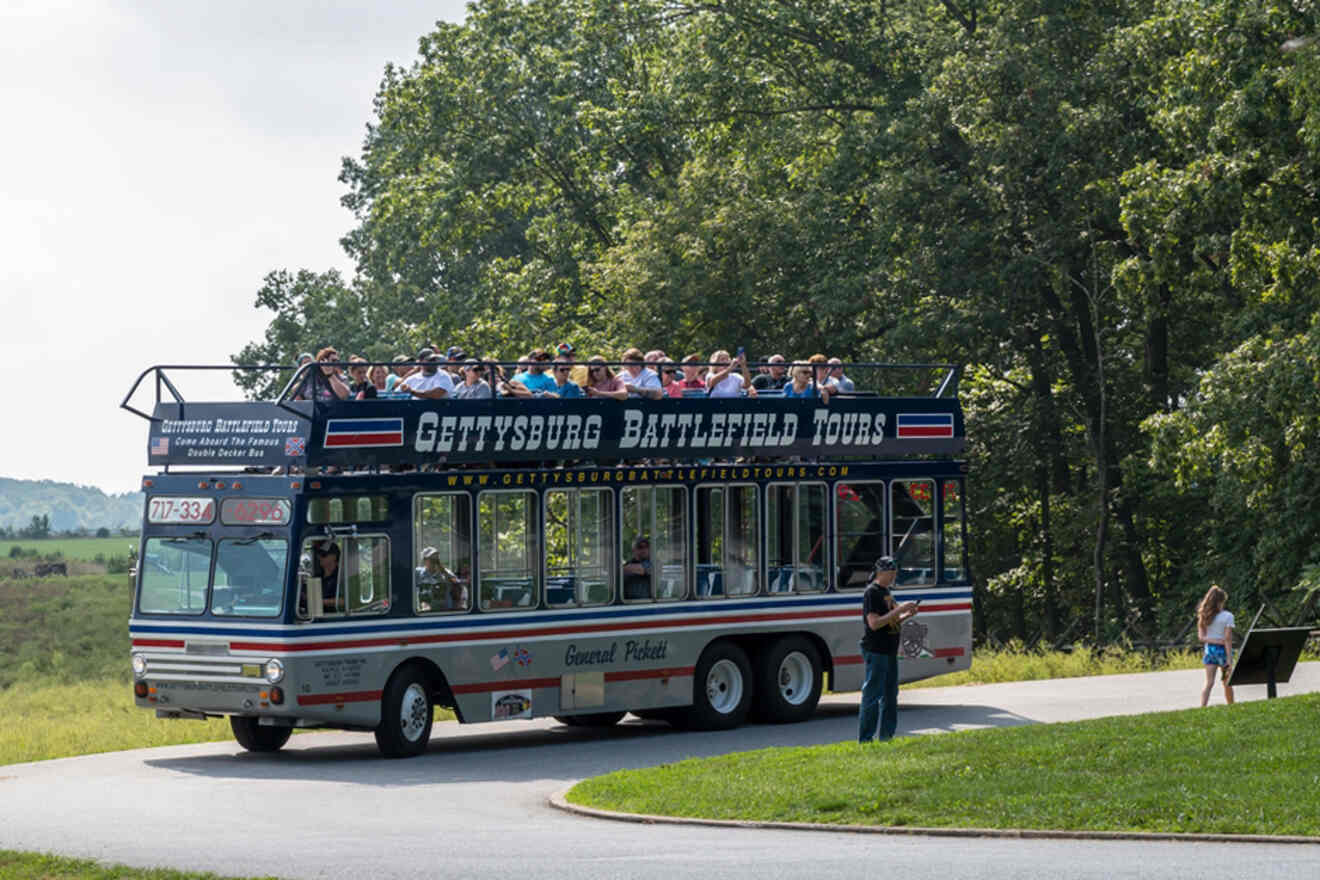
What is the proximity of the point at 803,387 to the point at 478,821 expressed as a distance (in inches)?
381

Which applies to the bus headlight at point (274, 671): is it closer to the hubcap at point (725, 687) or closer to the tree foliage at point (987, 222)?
the hubcap at point (725, 687)

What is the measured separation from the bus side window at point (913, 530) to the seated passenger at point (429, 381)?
6137 millimetres

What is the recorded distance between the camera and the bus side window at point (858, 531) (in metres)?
24.3

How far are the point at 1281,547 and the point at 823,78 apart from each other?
1393cm

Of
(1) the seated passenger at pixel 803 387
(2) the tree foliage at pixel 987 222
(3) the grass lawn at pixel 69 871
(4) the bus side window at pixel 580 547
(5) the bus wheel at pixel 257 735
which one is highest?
(2) the tree foliage at pixel 987 222

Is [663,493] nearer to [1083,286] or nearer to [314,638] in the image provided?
[314,638]

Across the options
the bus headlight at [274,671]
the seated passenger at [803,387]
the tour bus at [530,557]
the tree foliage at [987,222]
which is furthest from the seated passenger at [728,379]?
the tree foliage at [987,222]

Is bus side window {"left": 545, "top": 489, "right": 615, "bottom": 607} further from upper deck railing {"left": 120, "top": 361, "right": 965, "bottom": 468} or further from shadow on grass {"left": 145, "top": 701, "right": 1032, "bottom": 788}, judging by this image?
shadow on grass {"left": 145, "top": 701, "right": 1032, "bottom": 788}

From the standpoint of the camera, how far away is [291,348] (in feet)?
215

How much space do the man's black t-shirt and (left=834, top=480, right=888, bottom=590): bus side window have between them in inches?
228

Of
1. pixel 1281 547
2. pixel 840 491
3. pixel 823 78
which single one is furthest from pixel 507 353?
pixel 840 491

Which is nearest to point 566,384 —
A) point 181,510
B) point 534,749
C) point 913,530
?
point 534,749

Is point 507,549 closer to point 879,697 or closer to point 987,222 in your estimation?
point 879,697

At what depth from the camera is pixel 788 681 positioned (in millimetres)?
23906
